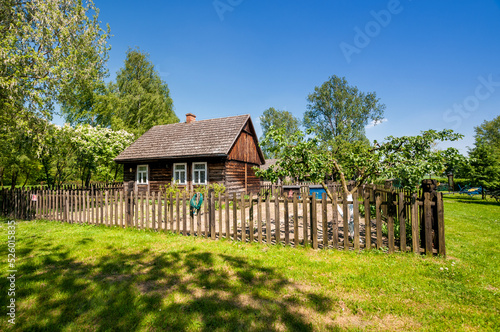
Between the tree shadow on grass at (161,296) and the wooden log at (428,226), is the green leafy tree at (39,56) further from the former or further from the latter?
the wooden log at (428,226)

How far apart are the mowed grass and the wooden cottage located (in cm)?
1113

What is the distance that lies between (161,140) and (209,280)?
60.0 feet

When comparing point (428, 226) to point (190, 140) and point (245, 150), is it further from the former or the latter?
point (190, 140)

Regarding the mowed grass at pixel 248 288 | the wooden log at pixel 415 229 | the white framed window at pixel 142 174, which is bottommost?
the mowed grass at pixel 248 288

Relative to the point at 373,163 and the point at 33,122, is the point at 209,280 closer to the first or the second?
the point at 373,163

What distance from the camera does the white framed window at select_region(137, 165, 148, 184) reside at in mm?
19250

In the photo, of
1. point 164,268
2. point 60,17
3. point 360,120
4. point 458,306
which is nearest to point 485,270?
point 458,306

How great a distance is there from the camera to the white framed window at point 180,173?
57.9ft

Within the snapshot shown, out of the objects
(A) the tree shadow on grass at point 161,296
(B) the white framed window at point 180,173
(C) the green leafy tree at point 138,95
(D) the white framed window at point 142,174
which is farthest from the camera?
(C) the green leafy tree at point 138,95

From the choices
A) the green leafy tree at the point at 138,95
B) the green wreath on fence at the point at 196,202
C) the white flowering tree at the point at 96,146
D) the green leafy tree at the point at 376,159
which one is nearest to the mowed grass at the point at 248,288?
the green wreath on fence at the point at 196,202

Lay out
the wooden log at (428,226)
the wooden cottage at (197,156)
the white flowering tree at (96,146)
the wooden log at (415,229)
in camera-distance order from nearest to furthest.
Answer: the wooden log at (428,226), the wooden log at (415,229), the wooden cottage at (197,156), the white flowering tree at (96,146)

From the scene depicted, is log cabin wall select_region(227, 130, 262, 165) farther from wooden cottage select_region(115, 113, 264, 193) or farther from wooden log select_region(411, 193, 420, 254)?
wooden log select_region(411, 193, 420, 254)

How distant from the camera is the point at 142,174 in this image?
19391mm

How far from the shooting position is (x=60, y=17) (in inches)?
454
